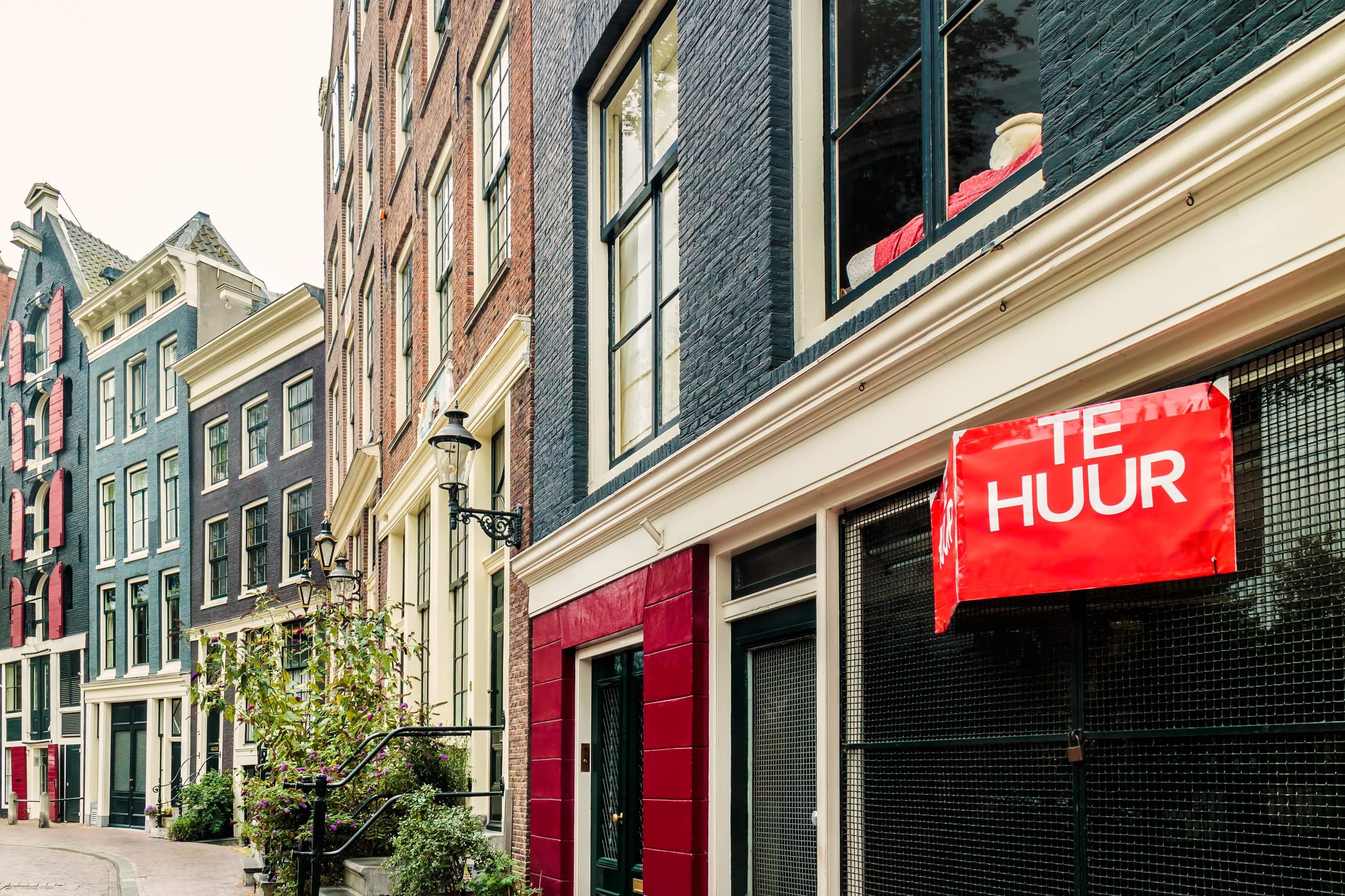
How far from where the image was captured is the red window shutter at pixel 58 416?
122 ft

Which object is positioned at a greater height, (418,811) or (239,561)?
(239,561)

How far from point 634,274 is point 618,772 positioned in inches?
133

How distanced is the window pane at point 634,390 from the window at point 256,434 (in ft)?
72.9

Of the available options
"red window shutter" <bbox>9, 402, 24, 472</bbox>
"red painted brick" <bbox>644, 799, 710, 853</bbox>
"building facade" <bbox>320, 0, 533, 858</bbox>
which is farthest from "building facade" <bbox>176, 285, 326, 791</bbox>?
"red painted brick" <bbox>644, 799, 710, 853</bbox>

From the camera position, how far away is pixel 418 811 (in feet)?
35.8

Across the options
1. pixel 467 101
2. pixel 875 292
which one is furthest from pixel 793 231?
pixel 467 101

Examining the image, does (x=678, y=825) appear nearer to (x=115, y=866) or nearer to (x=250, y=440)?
(x=115, y=866)

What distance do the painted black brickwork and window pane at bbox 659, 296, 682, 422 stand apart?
0.36 meters

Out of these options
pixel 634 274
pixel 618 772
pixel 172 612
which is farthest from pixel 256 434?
pixel 618 772

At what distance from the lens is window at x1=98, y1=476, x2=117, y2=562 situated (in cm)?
3491

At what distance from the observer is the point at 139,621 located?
3375cm

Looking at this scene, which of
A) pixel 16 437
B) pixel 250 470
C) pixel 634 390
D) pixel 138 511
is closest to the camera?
pixel 634 390

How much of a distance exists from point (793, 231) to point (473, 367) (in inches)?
274

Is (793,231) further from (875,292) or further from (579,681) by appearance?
(579,681)
